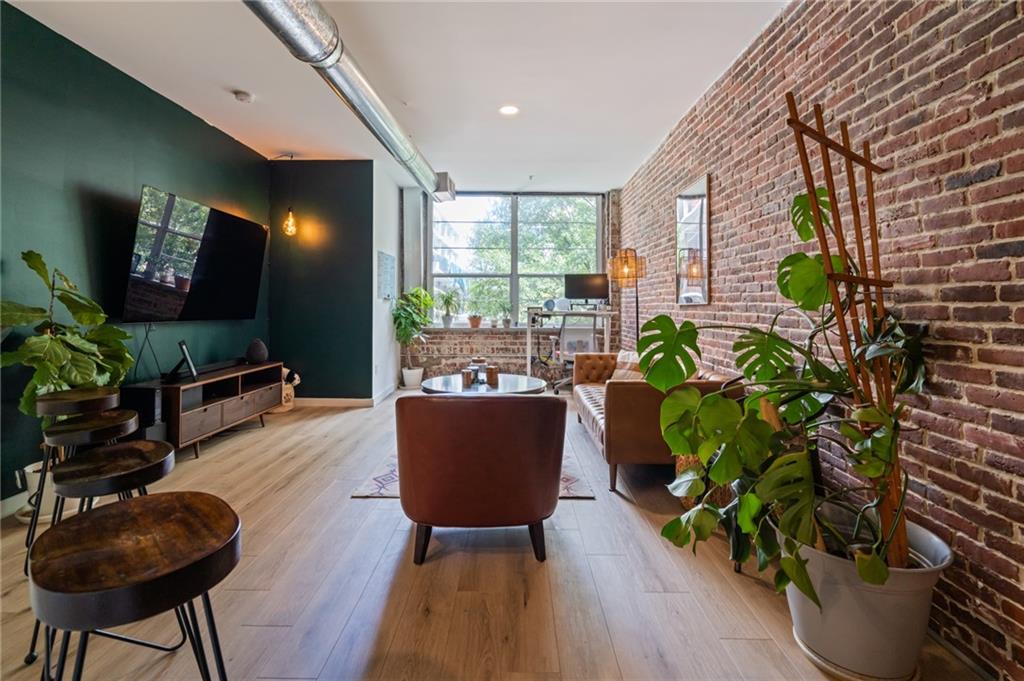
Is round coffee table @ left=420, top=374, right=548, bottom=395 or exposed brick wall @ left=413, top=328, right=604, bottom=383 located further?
exposed brick wall @ left=413, top=328, right=604, bottom=383

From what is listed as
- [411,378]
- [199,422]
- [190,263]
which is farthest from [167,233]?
[411,378]

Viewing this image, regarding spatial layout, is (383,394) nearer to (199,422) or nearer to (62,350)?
(199,422)

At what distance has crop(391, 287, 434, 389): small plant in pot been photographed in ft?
20.4

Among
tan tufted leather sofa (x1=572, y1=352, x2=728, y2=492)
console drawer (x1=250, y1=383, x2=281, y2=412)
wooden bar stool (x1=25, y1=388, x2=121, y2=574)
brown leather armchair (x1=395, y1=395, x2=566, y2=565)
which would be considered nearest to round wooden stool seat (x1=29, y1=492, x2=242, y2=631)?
brown leather armchair (x1=395, y1=395, x2=566, y2=565)

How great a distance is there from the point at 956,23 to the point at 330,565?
3263mm

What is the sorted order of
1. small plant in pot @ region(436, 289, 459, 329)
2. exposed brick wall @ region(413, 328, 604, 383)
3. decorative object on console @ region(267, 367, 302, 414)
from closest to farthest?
decorative object on console @ region(267, 367, 302, 414) → small plant in pot @ region(436, 289, 459, 329) → exposed brick wall @ region(413, 328, 604, 383)

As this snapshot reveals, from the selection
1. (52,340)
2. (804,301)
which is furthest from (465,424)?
(52,340)

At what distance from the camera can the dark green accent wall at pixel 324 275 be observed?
5262mm

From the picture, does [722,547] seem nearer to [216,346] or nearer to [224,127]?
[216,346]

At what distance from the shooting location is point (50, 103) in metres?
2.80

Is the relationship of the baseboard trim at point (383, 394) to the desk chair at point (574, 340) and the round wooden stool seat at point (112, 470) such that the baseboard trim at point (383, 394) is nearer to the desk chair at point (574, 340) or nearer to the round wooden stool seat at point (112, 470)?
the desk chair at point (574, 340)

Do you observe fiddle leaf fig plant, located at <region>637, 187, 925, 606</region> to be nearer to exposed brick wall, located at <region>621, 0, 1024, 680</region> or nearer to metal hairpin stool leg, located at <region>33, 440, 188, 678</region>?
exposed brick wall, located at <region>621, 0, 1024, 680</region>

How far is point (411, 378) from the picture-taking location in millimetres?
6535

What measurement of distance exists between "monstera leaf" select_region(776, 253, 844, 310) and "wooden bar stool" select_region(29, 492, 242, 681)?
186cm
